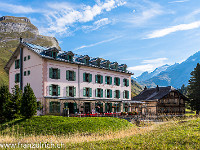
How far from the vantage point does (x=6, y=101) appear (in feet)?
85.4

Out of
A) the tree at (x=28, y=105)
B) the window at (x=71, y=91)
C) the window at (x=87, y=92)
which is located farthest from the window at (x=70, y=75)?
the tree at (x=28, y=105)

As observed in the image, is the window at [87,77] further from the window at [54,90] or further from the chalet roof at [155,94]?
the chalet roof at [155,94]

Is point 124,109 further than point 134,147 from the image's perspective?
Yes

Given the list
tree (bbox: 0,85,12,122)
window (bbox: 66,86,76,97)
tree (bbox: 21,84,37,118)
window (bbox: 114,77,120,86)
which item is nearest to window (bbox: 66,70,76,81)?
window (bbox: 66,86,76,97)

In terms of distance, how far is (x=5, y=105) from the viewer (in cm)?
2489

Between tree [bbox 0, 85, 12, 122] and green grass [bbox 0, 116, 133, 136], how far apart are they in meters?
1.43

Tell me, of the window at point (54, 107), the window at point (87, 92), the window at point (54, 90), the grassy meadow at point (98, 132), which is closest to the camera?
the grassy meadow at point (98, 132)

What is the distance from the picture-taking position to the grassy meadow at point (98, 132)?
9.87 metres

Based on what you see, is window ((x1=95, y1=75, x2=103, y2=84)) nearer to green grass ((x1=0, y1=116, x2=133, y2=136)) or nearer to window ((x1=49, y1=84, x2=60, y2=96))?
window ((x1=49, y1=84, x2=60, y2=96))

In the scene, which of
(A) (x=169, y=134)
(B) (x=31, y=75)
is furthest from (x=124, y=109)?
(A) (x=169, y=134)

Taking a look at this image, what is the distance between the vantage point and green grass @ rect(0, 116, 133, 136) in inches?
790

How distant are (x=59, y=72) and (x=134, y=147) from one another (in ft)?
82.1

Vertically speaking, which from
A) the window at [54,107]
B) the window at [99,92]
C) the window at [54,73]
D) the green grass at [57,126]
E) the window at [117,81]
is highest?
the window at [54,73]

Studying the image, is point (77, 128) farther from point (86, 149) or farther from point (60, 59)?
point (60, 59)
